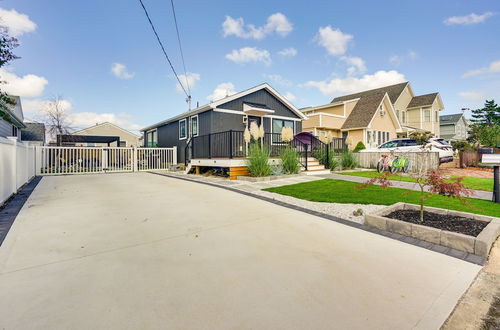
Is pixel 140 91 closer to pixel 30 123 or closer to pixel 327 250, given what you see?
pixel 327 250

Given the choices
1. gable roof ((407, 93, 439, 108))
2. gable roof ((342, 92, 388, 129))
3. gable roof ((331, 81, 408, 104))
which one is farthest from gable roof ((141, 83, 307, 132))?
gable roof ((407, 93, 439, 108))

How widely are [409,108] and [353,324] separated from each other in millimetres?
31838

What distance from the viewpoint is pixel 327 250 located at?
2.68 metres

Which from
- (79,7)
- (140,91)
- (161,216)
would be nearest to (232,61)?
(140,91)

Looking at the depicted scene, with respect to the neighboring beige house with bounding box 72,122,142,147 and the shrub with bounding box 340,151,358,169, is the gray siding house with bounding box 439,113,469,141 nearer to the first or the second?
the shrub with bounding box 340,151,358,169

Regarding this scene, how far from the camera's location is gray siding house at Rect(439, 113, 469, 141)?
39.2 m

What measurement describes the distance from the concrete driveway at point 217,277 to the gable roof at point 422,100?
29690mm

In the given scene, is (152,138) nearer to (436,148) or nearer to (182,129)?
(182,129)

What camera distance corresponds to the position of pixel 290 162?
31.6 ft

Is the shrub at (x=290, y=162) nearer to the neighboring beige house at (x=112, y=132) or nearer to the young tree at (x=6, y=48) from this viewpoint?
the young tree at (x=6, y=48)

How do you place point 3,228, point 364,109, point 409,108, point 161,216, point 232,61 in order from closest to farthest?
point 3,228 → point 161,216 → point 232,61 → point 364,109 → point 409,108

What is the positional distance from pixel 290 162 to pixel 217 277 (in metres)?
7.93

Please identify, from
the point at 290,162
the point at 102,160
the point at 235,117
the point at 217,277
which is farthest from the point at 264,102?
the point at 217,277

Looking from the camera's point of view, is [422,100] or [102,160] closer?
[102,160]
